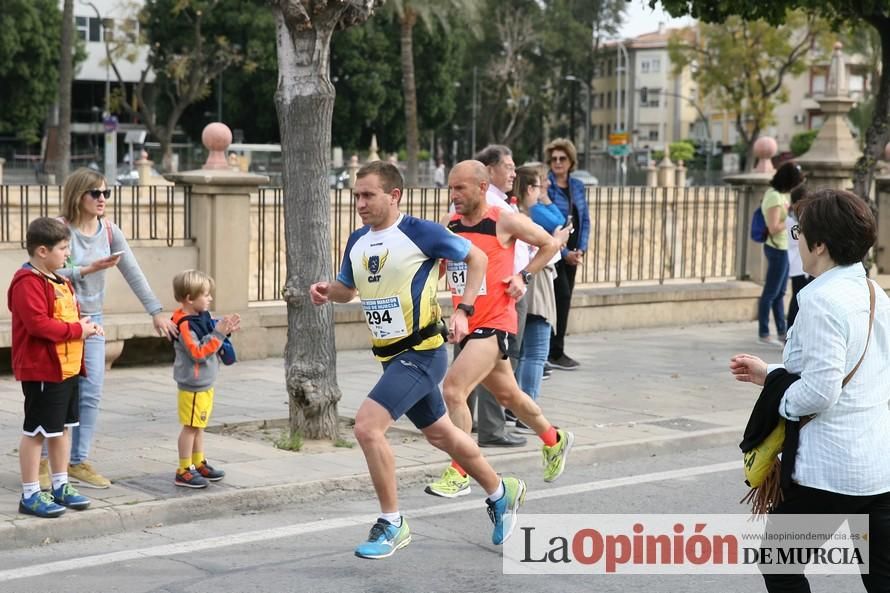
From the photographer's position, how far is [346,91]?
60.4 metres

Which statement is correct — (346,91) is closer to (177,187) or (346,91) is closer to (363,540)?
(177,187)

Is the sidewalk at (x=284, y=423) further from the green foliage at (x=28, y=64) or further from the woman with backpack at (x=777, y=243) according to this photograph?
the green foliage at (x=28, y=64)

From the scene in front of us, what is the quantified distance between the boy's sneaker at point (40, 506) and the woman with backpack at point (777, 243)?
8786mm

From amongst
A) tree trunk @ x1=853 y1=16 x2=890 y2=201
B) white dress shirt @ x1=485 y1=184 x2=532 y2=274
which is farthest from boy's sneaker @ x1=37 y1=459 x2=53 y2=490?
tree trunk @ x1=853 y1=16 x2=890 y2=201

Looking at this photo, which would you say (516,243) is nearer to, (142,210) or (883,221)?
(142,210)

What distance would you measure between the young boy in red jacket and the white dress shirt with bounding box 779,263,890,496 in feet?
11.9

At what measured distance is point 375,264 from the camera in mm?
5973

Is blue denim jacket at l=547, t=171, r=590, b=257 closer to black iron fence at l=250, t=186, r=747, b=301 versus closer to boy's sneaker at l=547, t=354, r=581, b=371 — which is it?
boy's sneaker at l=547, t=354, r=581, b=371

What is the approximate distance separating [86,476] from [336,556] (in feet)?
5.63

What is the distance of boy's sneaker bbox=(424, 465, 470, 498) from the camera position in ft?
23.5

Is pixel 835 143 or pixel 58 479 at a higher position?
pixel 835 143

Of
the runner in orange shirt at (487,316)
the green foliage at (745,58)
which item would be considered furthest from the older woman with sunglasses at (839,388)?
the green foliage at (745,58)

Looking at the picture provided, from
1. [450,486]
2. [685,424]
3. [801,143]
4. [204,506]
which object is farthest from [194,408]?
[801,143]

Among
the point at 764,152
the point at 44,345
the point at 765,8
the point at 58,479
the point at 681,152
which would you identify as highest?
the point at 681,152
